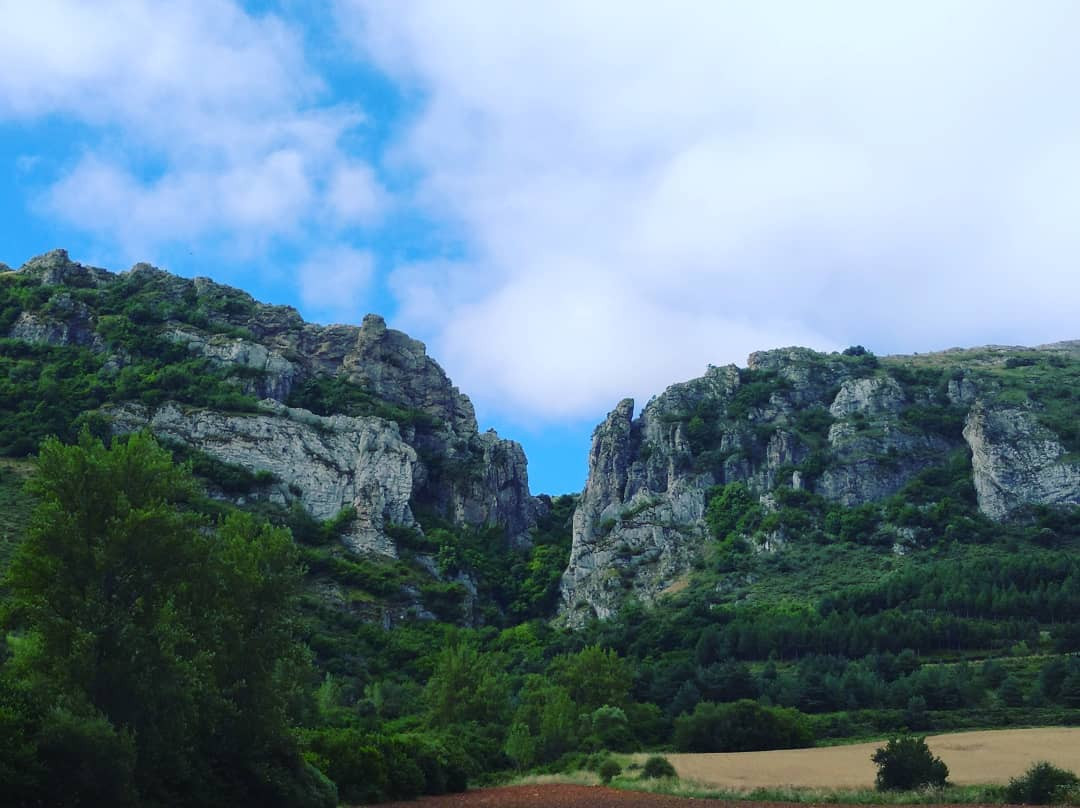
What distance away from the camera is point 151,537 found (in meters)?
31.7

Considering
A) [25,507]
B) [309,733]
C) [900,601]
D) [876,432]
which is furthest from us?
[876,432]

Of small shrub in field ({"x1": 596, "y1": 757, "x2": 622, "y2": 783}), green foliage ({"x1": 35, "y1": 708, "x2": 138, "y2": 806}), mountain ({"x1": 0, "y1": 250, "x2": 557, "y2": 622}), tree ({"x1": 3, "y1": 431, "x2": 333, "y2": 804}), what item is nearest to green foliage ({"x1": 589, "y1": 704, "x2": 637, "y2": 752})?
small shrub in field ({"x1": 596, "y1": 757, "x2": 622, "y2": 783})

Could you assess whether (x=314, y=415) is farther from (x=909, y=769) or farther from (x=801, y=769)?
(x=909, y=769)

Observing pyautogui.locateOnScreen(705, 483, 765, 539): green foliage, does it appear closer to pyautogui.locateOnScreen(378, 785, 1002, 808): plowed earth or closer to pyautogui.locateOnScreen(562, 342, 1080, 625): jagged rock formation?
pyautogui.locateOnScreen(562, 342, 1080, 625): jagged rock formation

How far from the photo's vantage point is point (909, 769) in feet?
139

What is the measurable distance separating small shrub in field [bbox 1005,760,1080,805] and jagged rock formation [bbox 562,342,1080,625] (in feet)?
331

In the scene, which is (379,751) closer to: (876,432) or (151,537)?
(151,537)

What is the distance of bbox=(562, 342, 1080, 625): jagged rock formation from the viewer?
5453 inches

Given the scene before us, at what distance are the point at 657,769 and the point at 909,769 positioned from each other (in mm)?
16034

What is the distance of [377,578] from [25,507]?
40.7 m

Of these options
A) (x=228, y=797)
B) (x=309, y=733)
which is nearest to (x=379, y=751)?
(x=309, y=733)

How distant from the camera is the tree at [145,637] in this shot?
28.8m

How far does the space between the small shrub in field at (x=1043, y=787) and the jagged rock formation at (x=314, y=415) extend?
100040mm

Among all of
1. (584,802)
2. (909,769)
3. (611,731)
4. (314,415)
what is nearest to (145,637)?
(584,802)
